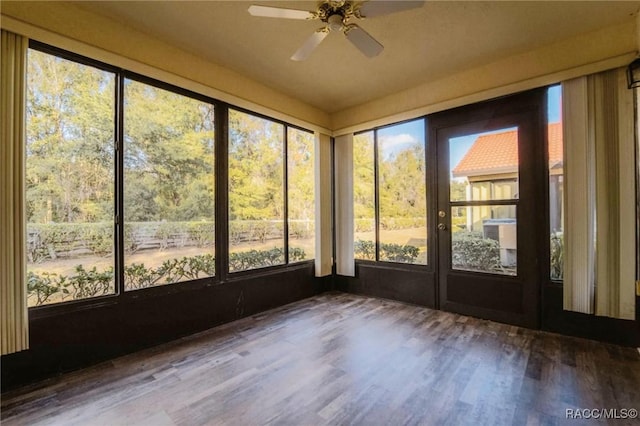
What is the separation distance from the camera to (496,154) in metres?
3.26

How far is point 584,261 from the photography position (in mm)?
2646

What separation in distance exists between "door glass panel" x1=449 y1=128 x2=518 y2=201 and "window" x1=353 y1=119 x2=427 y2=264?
415mm

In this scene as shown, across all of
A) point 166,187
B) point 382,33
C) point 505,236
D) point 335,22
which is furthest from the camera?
point 505,236

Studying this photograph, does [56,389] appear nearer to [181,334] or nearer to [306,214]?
[181,334]

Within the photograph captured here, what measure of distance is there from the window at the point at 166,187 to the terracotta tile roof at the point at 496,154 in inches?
117

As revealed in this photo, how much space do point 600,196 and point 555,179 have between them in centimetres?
38

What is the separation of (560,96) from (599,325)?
2.19 m

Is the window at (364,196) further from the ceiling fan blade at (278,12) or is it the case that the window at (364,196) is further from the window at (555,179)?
the ceiling fan blade at (278,12)

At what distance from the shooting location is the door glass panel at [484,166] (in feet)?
10.4

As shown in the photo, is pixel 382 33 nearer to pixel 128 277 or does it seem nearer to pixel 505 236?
pixel 505 236

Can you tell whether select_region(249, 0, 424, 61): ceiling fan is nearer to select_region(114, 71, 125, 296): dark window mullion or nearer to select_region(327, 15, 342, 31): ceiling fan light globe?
select_region(327, 15, 342, 31): ceiling fan light globe

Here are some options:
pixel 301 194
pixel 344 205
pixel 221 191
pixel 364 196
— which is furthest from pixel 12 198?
pixel 364 196

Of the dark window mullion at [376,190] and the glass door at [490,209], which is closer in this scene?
the glass door at [490,209]

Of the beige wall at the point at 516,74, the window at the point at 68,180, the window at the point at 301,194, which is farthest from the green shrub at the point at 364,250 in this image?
the window at the point at 68,180
